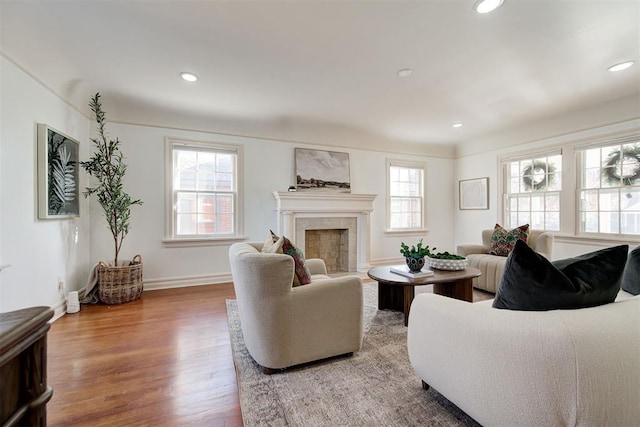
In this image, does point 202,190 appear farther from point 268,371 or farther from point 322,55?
point 268,371

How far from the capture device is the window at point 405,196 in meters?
5.51

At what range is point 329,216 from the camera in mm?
4672

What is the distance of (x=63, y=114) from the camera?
2977mm

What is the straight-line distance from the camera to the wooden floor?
4.98 feet

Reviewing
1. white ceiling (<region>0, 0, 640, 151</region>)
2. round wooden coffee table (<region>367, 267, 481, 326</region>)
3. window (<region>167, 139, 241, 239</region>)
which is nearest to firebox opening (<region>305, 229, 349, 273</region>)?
window (<region>167, 139, 241, 239</region>)

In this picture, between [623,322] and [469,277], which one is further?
[469,277]

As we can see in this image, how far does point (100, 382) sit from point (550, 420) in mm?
2382

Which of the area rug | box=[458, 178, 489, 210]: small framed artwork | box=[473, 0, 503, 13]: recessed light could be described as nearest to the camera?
the area rug

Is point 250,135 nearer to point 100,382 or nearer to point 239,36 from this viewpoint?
point 239,36

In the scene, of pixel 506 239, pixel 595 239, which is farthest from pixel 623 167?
pixel 506 239

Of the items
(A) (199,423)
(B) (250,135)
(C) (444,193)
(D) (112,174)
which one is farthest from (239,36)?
(C) (444,193)

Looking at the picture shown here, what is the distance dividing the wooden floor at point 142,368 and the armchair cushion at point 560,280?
152 centimetres

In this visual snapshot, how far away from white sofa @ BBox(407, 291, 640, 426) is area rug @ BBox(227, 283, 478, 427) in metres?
0.30

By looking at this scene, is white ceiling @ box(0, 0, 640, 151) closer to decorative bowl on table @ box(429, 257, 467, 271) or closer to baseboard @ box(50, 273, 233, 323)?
decorative bowl on table @ box(429, 257, 467, 271)
